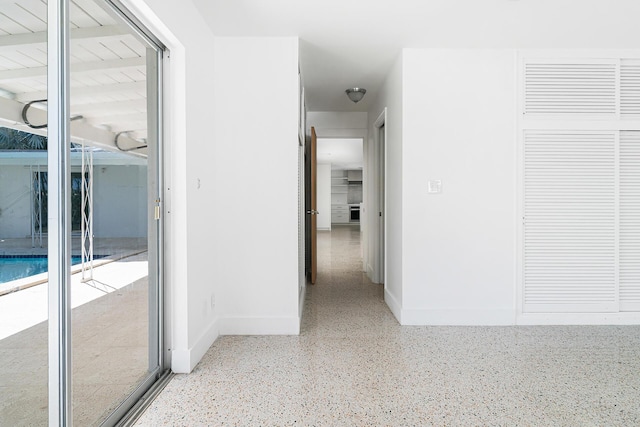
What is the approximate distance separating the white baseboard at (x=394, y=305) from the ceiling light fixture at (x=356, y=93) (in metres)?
2.49

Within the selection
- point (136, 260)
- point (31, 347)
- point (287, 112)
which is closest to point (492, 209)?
point (287, 112)

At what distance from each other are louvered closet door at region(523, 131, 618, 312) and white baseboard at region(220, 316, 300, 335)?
2200 mm

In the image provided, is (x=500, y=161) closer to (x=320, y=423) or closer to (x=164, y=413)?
(x=320, y=423)

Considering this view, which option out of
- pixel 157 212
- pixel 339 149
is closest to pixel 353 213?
pixel 339 149

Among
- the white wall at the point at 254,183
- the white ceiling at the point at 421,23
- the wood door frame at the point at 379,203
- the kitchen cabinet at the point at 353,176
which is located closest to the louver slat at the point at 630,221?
the white ceiling at the point at 421,23

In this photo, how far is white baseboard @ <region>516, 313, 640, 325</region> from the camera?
3.55 m

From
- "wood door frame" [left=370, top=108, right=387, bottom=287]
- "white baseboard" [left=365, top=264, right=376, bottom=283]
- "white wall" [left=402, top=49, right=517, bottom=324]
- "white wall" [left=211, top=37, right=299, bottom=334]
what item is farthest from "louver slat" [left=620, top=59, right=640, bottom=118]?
"white baseboard" [left=365, top=264, right=376, bottom=283]

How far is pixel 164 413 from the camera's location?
2.06 m

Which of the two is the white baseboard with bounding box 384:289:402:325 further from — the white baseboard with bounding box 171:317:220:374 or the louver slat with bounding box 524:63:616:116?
the louver slat with bounding box 524:63:616:116

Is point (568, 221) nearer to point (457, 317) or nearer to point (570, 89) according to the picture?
point (570, 89)

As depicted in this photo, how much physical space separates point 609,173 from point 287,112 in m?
3.04

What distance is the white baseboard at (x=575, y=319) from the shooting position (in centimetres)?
355

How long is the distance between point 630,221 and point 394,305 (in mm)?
2359

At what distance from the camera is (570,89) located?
355cm
